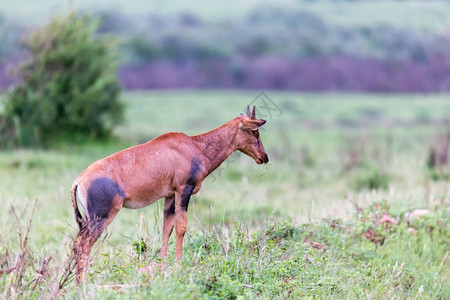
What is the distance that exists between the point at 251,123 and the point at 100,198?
1.44 m

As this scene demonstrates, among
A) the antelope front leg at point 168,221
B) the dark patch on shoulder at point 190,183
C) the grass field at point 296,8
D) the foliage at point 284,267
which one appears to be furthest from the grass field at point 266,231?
the grass field at point 296,8

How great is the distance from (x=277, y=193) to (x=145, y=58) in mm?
28887

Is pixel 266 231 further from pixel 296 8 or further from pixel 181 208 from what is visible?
pixel 296 8

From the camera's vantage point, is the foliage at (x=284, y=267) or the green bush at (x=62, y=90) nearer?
the foliage at (x=284, y=267)

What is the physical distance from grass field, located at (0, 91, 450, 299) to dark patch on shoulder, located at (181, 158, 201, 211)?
1.81ft

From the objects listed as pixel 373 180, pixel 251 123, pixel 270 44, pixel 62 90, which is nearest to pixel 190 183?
pixel 251 123

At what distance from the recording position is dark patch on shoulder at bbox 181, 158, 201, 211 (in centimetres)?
571

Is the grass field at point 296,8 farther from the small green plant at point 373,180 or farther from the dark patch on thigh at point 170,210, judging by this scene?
the dark patch on thigh at point 170,210

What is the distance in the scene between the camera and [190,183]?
577 centimetres

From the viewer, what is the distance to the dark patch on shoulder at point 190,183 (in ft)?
18.7

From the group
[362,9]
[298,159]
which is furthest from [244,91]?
[362,9]

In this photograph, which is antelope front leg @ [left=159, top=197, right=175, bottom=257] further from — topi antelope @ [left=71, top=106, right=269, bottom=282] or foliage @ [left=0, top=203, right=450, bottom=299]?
foliage @ [left=0, top=203, right=450, bottom=299]

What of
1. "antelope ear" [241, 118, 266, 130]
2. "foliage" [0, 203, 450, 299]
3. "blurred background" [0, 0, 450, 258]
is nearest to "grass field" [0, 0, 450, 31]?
"blurred background" [0, 0, 450, 258]

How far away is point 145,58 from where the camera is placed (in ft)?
132
